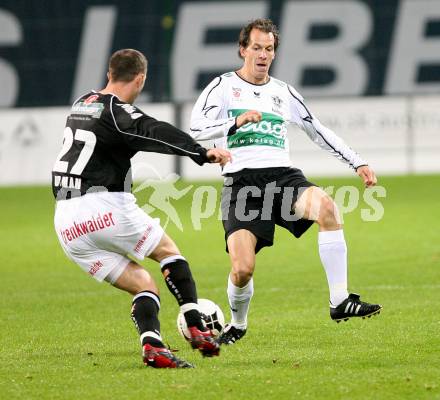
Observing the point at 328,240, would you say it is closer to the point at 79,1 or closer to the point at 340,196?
the point at 340,196

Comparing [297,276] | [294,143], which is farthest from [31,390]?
[294,143]

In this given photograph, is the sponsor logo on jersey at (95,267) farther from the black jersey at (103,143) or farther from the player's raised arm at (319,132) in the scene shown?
the player's raised arm at (319,132)

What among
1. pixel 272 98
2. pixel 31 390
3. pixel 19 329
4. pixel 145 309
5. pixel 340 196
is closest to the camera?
pixel 31 390

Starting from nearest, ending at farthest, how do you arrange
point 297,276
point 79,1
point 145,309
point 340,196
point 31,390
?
point 31,390
point 145,309
point 297,276
point 340,196
point 79,1

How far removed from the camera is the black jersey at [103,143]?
7176 millimetres

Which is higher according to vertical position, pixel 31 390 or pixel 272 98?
pixel 272 98

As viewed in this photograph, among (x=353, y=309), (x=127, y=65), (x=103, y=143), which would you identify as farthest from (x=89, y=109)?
(x=353, y=309)

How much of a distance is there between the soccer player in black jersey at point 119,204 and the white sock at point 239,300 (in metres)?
1.11

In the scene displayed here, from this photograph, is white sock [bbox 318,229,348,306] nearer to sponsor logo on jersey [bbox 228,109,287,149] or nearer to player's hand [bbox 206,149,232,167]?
sponsor logo on jersey [bbox 228,109,287,149]

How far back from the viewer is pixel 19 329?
9.52 m

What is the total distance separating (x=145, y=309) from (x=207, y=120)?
1.59 metres

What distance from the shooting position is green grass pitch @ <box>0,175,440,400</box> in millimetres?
6688

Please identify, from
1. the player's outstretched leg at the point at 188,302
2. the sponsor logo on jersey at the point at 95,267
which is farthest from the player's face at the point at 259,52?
the sponsor logo on jersey at the point at 95,267

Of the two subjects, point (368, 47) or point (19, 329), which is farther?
point (368, 47)
